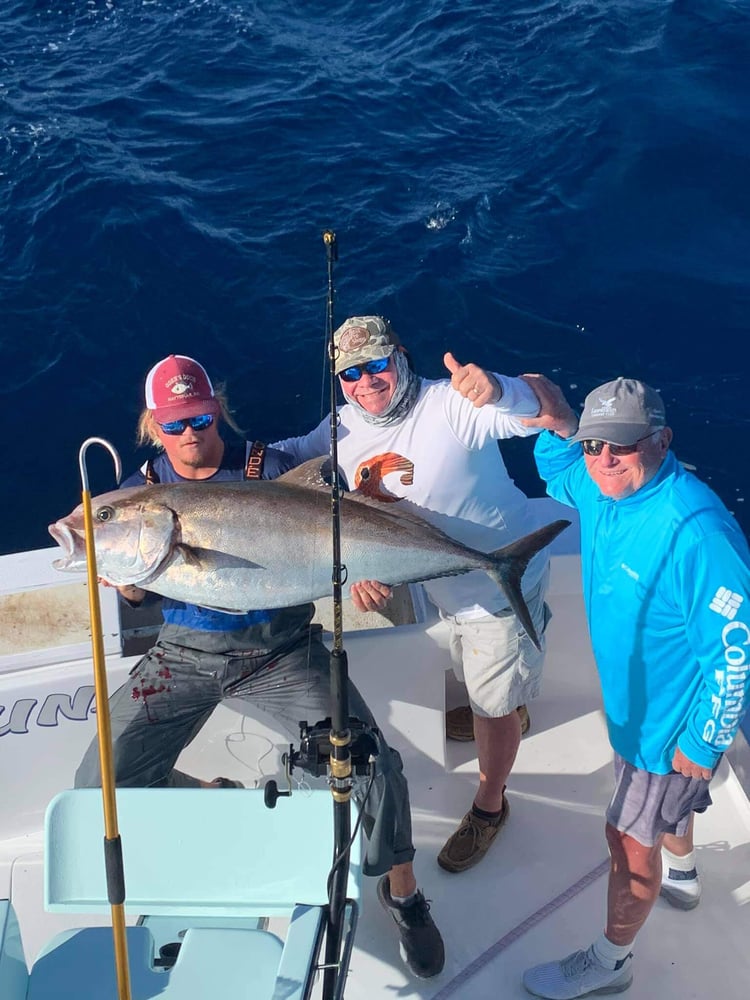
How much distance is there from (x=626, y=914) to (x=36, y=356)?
5.20m

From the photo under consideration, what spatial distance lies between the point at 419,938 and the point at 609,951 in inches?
24.1

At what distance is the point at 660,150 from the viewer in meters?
8.04

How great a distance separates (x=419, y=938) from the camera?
3064 mm

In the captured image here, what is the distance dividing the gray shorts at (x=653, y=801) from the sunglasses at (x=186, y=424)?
1677 mm

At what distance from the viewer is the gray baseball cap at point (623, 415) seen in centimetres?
244

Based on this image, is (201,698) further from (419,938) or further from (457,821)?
(457,821)

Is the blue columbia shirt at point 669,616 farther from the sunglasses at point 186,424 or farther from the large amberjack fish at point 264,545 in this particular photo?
the sunglasses at point 186,424

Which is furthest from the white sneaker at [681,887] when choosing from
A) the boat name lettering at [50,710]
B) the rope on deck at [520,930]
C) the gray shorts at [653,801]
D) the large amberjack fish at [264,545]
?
the boat name lettering at [50,710]

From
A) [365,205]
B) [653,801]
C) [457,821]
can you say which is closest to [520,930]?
[457,821]

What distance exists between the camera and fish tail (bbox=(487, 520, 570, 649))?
295cm

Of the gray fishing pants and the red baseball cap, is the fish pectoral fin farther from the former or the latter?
the red baseball cap

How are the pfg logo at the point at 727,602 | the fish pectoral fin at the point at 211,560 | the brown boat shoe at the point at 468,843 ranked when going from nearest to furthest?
the pfg logo at the point at 727,602
the fish pectoral fin at the point at 211,560
the brown boat shoe at the point at 468,843

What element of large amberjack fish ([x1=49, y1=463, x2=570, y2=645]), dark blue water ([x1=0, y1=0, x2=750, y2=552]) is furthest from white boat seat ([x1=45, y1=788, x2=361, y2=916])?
dark blue water ([x1=0, y1=0, x2=750, y2=552])

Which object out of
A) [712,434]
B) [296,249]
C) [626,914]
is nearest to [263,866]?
[626,914]
